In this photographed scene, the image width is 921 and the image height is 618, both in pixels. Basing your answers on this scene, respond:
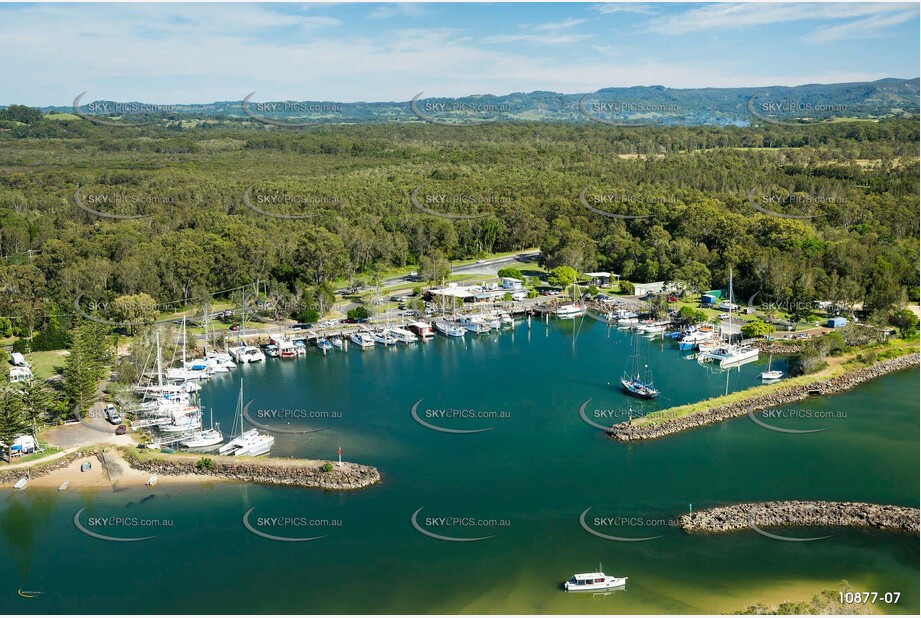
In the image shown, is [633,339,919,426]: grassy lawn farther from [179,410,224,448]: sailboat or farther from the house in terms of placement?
the house

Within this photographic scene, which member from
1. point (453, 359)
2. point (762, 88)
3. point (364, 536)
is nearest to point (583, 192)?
point (453, 359)

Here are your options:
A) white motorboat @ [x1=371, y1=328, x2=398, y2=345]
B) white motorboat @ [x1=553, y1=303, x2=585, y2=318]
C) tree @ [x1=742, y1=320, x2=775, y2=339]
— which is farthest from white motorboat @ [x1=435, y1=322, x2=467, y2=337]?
tree @ [x1=742, y1=320, x2=775, y2=339]

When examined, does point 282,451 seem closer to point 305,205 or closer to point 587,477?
point 587,477

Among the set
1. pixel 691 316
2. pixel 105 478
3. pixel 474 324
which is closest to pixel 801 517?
pixel 691 316

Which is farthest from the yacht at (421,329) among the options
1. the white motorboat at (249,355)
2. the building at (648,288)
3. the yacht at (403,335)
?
the building at (648,288)

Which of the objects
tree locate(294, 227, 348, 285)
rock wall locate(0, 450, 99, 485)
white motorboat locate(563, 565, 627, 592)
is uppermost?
tree locate(294, 227, 348, 285)
